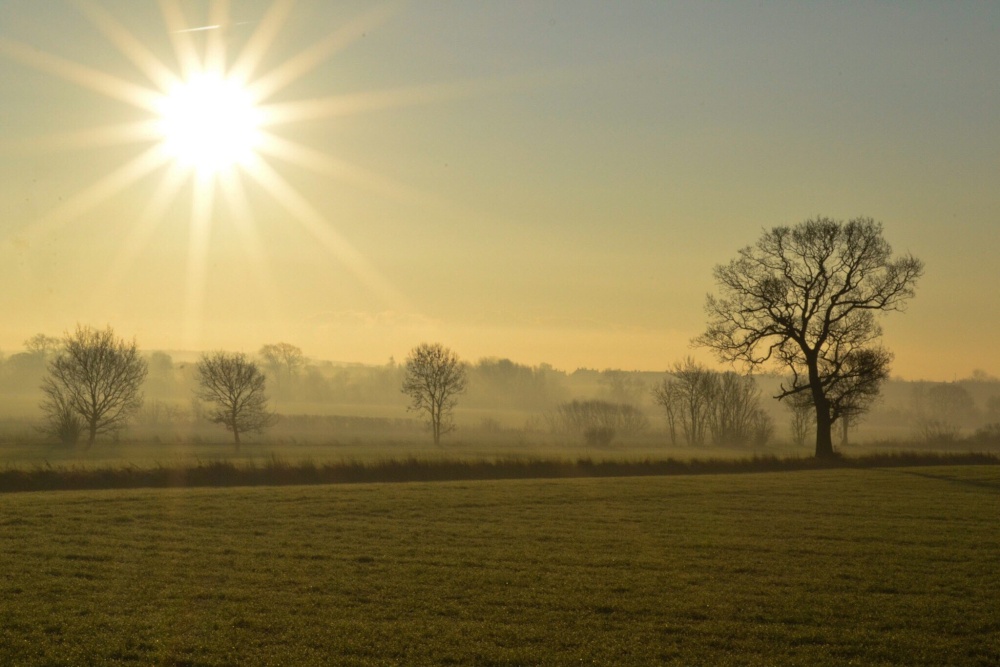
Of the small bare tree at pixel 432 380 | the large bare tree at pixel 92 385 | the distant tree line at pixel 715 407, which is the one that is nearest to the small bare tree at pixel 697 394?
the distant tree line at pixel 715 407

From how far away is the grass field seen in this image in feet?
36.9

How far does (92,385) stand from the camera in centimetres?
7325

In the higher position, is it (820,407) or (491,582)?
(820,407)

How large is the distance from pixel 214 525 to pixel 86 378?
6084 cm

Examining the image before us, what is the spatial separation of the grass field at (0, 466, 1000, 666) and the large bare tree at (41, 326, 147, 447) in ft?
164

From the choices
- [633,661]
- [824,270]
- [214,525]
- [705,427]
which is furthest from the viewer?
[705,427]

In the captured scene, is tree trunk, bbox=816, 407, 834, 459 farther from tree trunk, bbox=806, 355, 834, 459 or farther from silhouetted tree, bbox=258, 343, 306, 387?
silhouetted tree, bbox=258, 343, 306, 387

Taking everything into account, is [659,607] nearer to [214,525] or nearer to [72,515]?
[214,525]

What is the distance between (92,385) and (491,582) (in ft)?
228

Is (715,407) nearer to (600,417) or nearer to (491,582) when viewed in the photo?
(600,417)

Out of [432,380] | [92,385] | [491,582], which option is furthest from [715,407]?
[491,582]

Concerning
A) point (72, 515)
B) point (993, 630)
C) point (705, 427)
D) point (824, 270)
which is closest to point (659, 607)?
Result: point (993, 630)

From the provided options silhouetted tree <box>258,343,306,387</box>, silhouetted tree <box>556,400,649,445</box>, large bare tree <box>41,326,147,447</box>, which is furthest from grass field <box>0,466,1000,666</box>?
silhouetted tree <box>258,343,306,387</box>

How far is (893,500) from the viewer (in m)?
28.0
